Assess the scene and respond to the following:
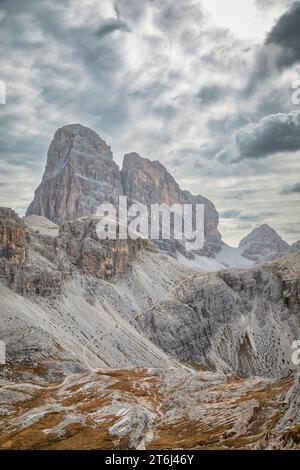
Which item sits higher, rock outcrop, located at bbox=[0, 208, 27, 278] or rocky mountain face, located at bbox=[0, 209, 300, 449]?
rock outcrop, located at bbox=[0, 208, 27, 278]

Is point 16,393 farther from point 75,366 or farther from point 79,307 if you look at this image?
point 79,307

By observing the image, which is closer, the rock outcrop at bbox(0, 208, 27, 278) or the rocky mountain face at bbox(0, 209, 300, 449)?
the rocky mountain face at bbox(0, 209, 300, 449)

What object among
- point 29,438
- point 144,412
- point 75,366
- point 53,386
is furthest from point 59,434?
point 75,366

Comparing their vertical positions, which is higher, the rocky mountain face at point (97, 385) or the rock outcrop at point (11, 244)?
the rock outcrop at point (11, 244)

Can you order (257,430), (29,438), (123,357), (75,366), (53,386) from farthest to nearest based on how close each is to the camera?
(123,357)
(75,366)
(53,386)
(29,438)
(257,430)

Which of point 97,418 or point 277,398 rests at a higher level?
point 277,398

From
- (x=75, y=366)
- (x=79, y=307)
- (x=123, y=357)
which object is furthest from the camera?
(x=79, y=307)

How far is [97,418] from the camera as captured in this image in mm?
85812

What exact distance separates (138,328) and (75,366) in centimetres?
6966

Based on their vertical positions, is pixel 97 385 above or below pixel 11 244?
below

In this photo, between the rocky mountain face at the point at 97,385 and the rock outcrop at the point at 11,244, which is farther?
the rock outcrop at the point at 11,244

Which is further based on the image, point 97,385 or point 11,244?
point 11,244

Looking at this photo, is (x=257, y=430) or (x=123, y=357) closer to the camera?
(x=257, y=430)
